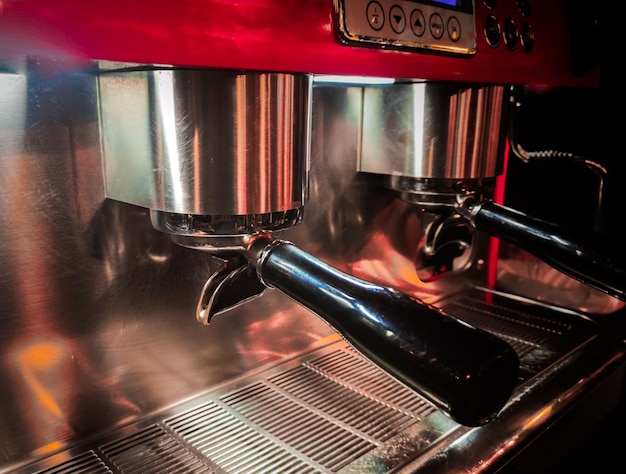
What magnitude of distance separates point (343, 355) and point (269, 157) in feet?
1.36

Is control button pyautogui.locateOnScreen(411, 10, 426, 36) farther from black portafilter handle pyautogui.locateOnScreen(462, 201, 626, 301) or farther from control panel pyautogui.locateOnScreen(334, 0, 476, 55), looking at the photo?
black portafilter handle pyautogui.locateOnScreen(462, 201, 626, 301)

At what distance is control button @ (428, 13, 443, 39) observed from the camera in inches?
21.6

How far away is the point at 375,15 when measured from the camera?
498 mm

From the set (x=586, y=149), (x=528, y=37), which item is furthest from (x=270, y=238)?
(x=586, y=149)

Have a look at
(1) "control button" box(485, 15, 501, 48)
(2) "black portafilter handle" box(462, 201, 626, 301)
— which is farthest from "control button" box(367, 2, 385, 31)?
(2) "black portafilter handle" box(462, 201, 626, 301)

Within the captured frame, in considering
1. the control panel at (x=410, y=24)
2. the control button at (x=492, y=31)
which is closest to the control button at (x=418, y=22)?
the control panel at (x=410, y=24)

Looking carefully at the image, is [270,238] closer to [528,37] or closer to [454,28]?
[454,28]

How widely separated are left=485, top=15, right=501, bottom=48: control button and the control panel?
0.03m

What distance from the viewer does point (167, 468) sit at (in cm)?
55

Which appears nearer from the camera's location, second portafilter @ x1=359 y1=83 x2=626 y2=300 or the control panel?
the control panel

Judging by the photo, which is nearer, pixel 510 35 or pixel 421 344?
pixel 421 344

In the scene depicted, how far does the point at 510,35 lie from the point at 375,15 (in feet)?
0.78

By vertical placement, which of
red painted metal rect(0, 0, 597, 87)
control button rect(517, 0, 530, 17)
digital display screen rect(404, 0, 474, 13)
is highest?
control button rect(517, 0, 530, 17)

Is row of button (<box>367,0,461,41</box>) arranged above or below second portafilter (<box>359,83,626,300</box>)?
above
